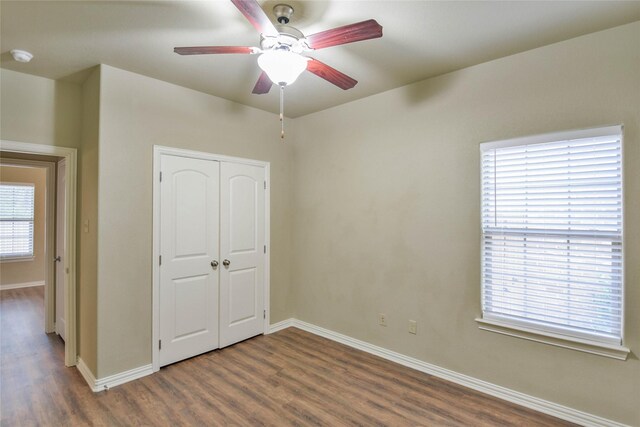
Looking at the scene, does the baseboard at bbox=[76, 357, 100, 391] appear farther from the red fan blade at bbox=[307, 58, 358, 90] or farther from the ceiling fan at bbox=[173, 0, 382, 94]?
the red fan blade at bbox=[307, 58, 358, 90]

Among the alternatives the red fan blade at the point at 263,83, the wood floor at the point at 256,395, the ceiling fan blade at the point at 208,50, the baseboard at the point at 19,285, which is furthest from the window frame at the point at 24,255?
the ceiling fan blade at the point at 208,50

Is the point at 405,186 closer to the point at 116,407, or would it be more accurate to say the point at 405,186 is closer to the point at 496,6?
the point at 496,6

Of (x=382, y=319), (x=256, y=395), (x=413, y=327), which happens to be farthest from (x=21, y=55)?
(x=413, y=327)

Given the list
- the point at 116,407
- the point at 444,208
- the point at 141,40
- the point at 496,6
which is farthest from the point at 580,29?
the point at 116,407

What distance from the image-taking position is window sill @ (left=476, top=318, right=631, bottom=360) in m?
2.17

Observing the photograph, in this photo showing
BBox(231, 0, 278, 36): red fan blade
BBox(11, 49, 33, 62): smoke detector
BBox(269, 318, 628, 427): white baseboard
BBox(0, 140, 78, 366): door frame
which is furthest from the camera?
BBox(0, 140, 78, 366): door frame

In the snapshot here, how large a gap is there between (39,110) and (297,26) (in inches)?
98.9

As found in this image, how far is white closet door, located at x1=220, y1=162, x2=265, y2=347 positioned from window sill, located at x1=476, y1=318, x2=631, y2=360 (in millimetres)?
2458

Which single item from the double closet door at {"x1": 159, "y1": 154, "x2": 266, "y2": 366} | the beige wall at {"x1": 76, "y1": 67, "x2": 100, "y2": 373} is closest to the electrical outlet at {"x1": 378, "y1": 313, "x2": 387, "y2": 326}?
the double closet door at {"x1": 159, "y1": 154, "x2": 266, "y2": 366}

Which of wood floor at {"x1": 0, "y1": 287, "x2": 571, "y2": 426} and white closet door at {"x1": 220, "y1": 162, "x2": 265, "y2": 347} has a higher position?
white closet door at {"x1": 220, "y1": 162, "x2": 265, "y2": 347}

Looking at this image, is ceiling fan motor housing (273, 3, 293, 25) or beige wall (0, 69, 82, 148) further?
beige wall (0, 69, 82, 148)

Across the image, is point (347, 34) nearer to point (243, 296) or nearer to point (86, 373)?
point (243, 296)

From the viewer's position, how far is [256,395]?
266 cm

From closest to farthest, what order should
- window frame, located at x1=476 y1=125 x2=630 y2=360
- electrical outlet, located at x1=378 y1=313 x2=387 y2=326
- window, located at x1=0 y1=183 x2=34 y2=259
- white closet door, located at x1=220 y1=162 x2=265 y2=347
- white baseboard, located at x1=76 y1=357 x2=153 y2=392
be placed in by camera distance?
window frame, located at x1=476 y1=125 x2=630 y2=360, white baseboard, located at x1=76 y1=357 x2=153 y2=392, electrical outlet, located at x1=378 y1=313 x2=387 y2=326, white closet door, located at x1=220 y1=162 x2=265 y2=347, window, located at x1=0 y1=183 x2=34 y2=259
